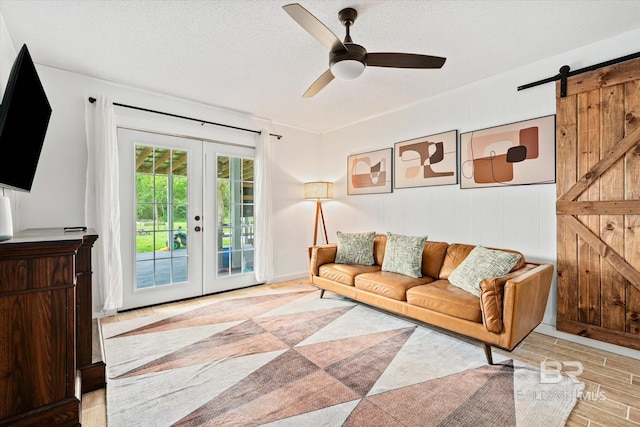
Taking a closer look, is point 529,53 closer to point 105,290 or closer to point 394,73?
point 394,73

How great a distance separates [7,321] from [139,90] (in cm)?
295

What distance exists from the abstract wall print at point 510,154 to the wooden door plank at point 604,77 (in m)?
0.29

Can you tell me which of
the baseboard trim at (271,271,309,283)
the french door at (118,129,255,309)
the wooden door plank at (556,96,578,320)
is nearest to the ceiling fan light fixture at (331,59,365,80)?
the wooden door plank at (556,96,578,320)

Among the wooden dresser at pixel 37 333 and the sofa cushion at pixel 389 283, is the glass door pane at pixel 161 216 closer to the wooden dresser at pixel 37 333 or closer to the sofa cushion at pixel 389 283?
the wooden dresser at pixel 37 333

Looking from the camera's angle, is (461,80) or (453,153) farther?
(453,153)

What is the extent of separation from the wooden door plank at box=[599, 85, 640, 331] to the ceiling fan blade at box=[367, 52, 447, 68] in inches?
61.7

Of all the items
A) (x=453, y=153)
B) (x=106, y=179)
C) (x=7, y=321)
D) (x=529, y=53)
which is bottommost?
(x=7, y=321)

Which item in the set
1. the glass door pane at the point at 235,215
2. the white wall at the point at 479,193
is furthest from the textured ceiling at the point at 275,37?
the glass door pane at the point at 235,215

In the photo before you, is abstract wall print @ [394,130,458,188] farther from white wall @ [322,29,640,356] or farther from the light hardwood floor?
the light hardwood floor

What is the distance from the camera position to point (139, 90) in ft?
11.6

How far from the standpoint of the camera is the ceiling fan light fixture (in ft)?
6.75

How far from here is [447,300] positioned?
253cm

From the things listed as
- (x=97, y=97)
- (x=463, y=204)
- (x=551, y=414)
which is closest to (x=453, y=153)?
(x=463, y=204)

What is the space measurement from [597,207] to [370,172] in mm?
2602
